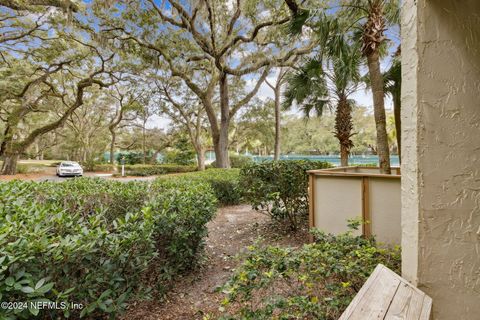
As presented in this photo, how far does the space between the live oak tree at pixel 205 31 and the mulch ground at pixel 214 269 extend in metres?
6.25

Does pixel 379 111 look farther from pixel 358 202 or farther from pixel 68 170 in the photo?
pixel 68 170

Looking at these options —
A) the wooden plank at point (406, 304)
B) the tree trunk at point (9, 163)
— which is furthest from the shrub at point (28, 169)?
the wooden plank at point (406, 304)

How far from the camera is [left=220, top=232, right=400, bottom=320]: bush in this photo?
4.56 ft

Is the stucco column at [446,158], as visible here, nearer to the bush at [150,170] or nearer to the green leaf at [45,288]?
the green leaf at [45,288]

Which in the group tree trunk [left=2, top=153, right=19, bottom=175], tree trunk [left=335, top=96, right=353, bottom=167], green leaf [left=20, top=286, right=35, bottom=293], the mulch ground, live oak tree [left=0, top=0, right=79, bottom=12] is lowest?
the mulch ground

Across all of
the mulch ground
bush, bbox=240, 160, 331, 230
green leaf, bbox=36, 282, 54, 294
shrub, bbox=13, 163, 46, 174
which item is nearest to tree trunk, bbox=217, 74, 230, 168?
the mulch ground

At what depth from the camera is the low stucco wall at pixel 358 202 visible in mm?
2939

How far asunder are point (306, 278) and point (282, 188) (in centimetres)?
286

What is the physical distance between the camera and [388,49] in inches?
239

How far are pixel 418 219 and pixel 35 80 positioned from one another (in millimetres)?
16058

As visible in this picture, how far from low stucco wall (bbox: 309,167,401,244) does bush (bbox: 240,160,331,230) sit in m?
0.66

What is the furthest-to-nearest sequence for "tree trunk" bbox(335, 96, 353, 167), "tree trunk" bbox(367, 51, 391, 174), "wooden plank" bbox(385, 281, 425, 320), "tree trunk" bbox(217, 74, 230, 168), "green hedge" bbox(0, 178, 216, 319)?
1. "tree trunk" bbox(217, 74, 230, 168)
2. "tree trunk" bbox(335, 96, 353, 167)
3. "tree trunk" bbox(367, 51, 391, 174)
4. "green hedge" bbox(0, 178, 216, 319)
5. "wooden plank" bbox(385, 281, 425, 320)

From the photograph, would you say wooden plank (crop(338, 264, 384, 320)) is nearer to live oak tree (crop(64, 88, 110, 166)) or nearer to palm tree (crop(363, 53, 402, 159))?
palm tree (crop(363, 53, 402, 159))

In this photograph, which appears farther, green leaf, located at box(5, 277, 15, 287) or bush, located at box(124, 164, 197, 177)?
bush, located at box(124, 164, 197, 177)
